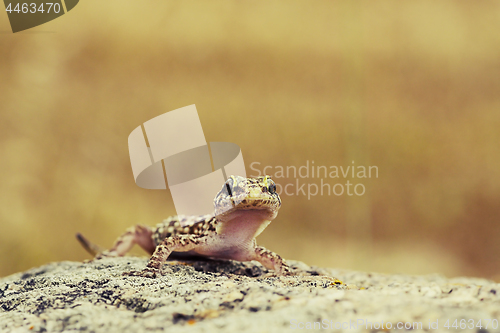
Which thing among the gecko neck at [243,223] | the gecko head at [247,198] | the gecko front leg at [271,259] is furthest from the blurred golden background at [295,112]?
the gecko head at [247,198]

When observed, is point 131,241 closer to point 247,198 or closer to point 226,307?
point 247,198

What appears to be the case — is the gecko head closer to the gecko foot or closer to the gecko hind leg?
the gecko foot

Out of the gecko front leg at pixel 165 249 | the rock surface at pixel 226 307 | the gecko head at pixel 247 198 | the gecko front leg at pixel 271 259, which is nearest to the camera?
the rock surface at pixel 226 307

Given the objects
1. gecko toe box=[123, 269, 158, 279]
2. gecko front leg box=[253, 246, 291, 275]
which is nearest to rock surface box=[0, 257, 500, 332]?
gecko toe box=[123, 269, 158, 279]

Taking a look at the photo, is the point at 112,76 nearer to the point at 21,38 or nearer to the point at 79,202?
the point at 21,38

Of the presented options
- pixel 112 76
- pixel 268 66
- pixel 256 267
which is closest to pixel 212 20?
pixel 268 66

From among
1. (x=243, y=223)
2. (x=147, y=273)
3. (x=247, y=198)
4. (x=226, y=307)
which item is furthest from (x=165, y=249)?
(x=226, y=307)

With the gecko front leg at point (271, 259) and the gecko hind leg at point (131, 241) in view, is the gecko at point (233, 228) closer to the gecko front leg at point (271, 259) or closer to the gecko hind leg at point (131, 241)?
the gecko front leg at point (271, 259)
